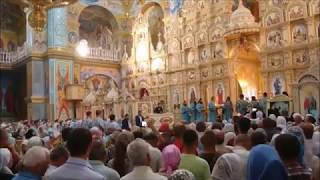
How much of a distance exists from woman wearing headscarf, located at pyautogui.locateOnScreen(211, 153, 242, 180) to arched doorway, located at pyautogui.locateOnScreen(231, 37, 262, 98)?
59.6 ft

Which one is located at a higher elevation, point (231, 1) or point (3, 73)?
point (231, 1)

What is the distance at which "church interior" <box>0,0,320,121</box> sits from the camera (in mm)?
19844

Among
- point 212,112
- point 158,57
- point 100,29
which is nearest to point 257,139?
point 212,112

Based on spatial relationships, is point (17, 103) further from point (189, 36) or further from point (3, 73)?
point (189, 36)

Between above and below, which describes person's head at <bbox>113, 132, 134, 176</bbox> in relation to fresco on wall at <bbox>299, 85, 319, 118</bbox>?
below

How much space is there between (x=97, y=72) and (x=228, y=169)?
25789 millimetres

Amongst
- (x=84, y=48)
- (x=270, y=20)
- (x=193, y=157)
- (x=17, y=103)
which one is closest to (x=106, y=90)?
(x=84, y=48)

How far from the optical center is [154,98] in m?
27.7

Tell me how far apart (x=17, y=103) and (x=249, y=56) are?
1805cm

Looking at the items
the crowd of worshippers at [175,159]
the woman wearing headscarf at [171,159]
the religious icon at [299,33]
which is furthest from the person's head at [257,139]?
the religious icon at [299,33]

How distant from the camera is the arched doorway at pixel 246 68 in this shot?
22.5 m

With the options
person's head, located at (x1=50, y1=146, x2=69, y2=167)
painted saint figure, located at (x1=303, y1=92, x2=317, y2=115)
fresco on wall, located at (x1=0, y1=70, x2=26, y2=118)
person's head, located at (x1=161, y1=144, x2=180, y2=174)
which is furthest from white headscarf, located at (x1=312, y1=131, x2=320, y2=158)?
fresco on wall, located at (x1=0, y1=70, x2=26, y2=118)

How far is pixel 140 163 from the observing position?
11.8 feet

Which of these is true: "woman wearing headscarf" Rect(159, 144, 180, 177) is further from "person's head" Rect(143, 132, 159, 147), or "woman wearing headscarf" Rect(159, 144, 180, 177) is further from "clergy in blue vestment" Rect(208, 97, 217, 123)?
"clergy in blue vestment" Rect(208, 97, 217, 123)
